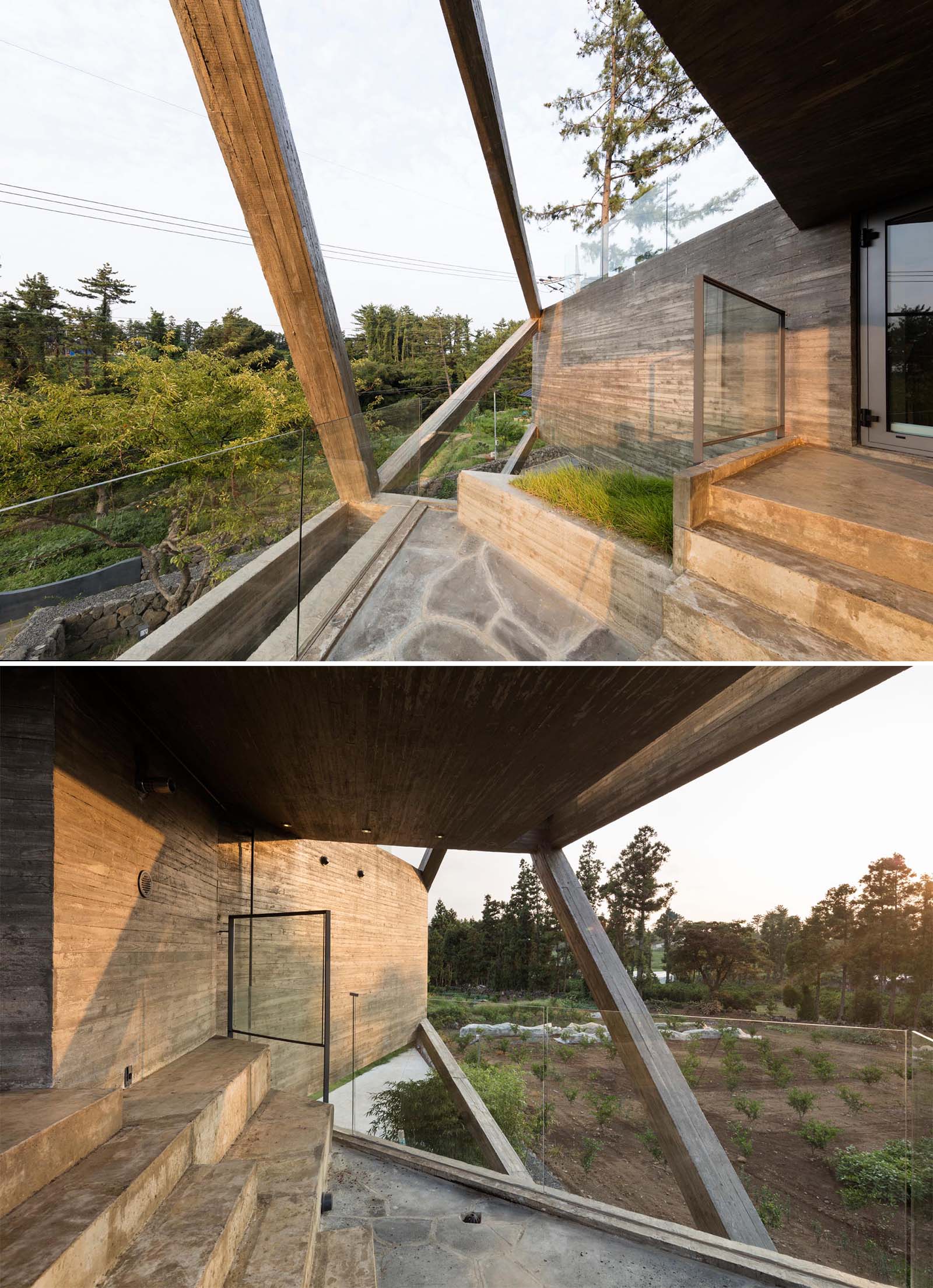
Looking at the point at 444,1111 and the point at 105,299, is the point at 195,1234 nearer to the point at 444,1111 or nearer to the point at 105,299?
the point at 444,1111

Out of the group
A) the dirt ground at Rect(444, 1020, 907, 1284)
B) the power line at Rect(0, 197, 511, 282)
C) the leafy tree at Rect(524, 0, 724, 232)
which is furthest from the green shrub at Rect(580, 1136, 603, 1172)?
the power line at Rect(0, 197, 511, 282)

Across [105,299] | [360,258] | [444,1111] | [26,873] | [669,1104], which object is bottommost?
[444,1111]

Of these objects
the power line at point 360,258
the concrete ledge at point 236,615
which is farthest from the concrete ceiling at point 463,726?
the power line at point 360,258

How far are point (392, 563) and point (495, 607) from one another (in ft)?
2.06

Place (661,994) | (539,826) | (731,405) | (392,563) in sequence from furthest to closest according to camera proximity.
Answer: (539,826), (661,994), (731,405), (392,563)

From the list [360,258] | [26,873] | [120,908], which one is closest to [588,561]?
[26,873]

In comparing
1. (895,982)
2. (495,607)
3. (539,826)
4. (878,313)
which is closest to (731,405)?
(878,313)

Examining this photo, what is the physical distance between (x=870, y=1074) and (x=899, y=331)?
14.1 ft

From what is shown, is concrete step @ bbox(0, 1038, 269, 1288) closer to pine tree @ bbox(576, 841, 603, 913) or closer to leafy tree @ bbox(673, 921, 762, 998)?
leafy tree @ bbox(673, 921, 762, 998)

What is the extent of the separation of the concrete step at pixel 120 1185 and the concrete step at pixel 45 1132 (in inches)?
1.3

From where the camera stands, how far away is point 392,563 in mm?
2750

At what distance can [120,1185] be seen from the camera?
5.88 feet

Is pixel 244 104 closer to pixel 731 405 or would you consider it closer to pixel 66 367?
pixel 731 405

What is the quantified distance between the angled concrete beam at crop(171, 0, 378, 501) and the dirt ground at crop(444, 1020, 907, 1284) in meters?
4.43
